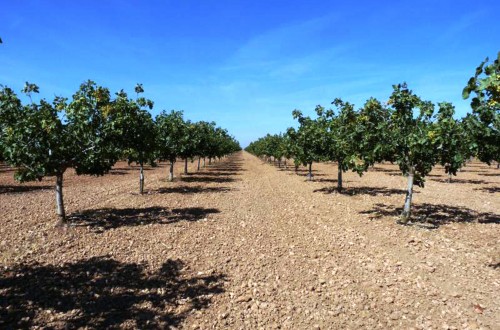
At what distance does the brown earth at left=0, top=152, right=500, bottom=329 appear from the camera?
658 centimetres

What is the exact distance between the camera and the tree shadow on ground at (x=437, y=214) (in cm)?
1429

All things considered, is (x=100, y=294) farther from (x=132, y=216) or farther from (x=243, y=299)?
(x=132, y=216)

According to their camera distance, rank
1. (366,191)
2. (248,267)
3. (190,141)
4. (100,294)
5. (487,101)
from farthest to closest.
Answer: (190,141) < (366,191) < (248,267) < (100,294) < (487,101)

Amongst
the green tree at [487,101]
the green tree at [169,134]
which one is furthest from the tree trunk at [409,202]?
the green tree at [169,134]

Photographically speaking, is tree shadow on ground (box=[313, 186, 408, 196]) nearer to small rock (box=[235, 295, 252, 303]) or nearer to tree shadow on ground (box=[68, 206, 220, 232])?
tree shadow on ground (box=[68, 206, 220, 232])

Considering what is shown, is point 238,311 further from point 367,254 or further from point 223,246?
point 367,254

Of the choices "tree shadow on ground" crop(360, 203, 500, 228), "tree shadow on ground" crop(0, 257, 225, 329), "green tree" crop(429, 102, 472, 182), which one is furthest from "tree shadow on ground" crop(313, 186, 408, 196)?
"tree shadow on ground" crop(0, 257, 225, 329)

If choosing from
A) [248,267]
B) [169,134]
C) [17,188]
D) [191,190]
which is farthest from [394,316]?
[17,188]

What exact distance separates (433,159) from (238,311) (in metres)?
9.88

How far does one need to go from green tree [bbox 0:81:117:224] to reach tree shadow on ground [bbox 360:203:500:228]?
39.9 ft

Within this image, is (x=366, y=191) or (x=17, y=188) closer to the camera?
(x=17, y=188)

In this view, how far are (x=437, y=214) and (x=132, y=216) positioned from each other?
14.3 metres

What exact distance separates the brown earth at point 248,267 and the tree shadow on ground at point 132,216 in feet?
0.18

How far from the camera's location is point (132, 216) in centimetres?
1477
